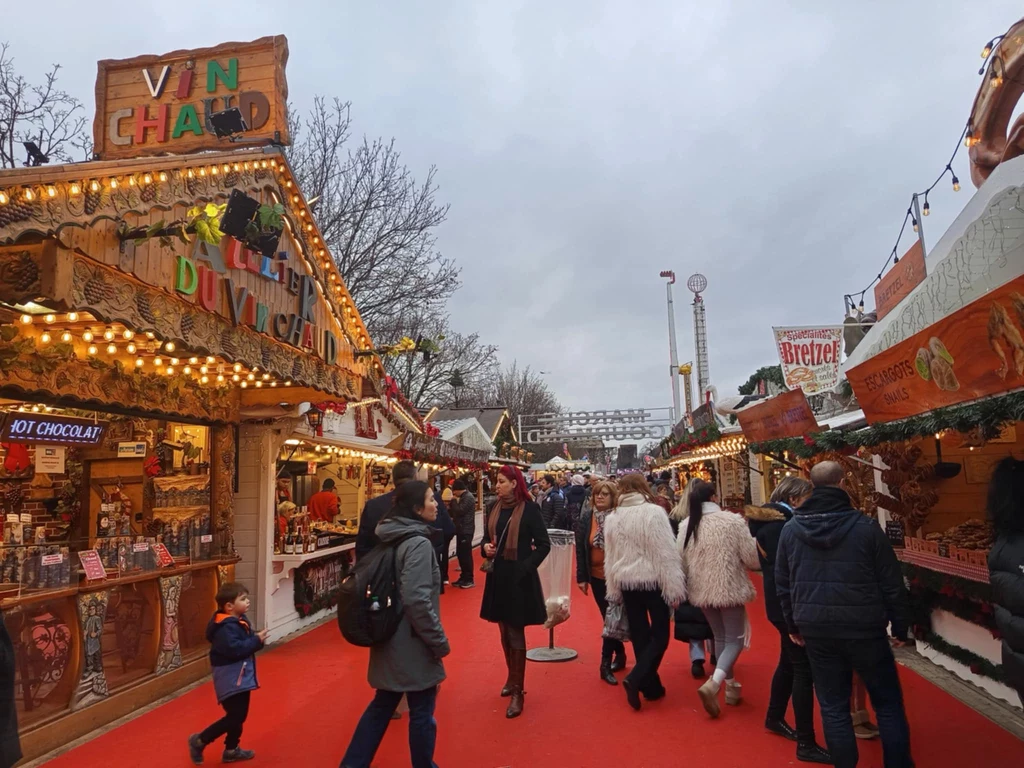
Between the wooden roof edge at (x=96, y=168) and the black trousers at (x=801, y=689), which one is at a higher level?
the wooden roof edge at (x=96, y=168)

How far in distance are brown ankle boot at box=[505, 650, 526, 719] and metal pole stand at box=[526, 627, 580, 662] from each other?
150cm

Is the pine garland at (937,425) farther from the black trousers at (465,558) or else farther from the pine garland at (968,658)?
the black trousers at (465,558)

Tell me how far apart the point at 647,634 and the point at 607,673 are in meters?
0.89

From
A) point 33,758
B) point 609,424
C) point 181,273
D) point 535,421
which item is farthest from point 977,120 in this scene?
point 609,424

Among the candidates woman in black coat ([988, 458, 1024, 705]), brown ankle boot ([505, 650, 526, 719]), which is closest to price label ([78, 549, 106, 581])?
brown ankle boot ([505, 650, 526, 719])

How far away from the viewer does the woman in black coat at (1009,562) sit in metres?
3.21

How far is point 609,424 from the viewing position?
205ft

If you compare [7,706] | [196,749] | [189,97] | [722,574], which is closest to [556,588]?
[722,574]

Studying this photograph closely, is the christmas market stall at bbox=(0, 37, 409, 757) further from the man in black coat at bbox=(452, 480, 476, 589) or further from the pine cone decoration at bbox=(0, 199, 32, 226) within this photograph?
the man in black coat at bbox=(452, 480, 476, 589)

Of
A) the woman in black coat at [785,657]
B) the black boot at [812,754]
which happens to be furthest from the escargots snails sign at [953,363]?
the black boot at [812,754]

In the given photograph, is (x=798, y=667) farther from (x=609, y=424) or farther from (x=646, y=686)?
(x=609, y=424)

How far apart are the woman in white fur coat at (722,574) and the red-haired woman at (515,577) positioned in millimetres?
1146

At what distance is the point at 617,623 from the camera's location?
5.70m

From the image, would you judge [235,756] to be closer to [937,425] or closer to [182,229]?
[182,229]
